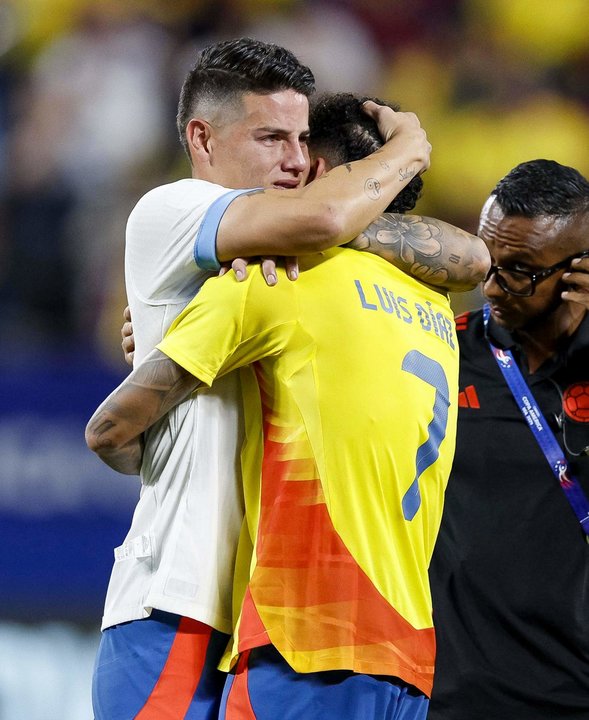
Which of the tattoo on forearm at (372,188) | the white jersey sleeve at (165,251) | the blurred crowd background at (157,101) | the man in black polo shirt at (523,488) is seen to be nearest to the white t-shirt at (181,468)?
the white jersey sleeve at (165,251)

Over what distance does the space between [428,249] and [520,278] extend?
49.4 inches

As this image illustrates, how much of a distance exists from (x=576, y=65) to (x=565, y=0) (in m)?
0.45

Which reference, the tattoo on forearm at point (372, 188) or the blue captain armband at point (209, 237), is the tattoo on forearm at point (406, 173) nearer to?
the tattoo on forearm at point (372, 188)

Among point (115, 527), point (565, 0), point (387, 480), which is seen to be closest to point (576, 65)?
point (565, 0)

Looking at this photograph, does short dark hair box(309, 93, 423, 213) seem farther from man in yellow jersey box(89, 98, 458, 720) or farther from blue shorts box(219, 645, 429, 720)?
blue shorts box(219, 645, 429, 720)

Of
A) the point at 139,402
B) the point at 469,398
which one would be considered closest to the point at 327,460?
the point at 139,402

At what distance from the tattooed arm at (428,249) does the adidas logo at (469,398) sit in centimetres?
125

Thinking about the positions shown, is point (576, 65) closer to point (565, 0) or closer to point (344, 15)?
point (565, 0)

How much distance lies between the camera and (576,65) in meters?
6.68

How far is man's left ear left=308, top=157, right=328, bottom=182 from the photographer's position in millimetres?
2506

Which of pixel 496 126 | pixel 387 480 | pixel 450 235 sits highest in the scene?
pixel 496 126

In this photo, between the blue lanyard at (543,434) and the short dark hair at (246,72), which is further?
the blue lanyard at (543,434)

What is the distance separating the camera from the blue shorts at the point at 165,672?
2178 mm

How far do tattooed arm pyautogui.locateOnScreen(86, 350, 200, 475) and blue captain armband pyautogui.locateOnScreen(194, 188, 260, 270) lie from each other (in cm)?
20
